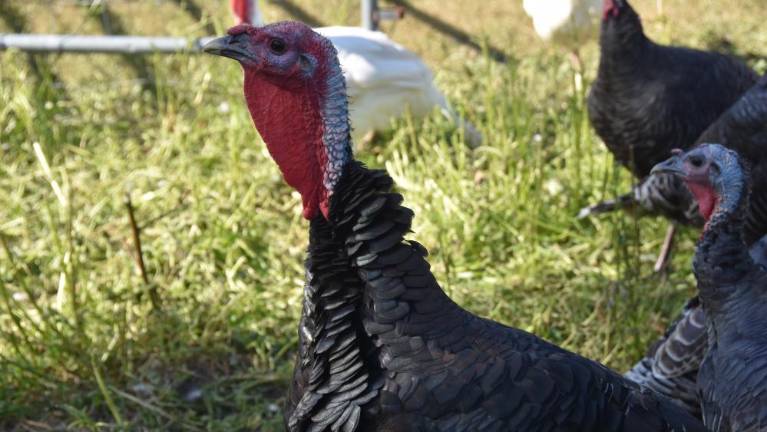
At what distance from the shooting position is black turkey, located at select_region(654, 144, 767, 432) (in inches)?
90.4

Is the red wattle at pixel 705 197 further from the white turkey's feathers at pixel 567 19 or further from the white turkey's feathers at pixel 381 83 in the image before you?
the white turkey's feathers at pixel 567 19

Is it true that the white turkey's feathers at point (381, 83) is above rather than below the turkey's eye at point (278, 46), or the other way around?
below

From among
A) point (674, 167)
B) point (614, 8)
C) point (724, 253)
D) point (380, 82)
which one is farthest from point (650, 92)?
point (724, 253)

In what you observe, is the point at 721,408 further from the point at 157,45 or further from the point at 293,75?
the point at 157,45

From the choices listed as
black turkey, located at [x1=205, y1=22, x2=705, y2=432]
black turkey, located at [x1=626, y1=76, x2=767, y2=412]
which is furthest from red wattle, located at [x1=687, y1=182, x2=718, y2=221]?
black turkey, located at [x1=205, y1=22, x2=705, y2=432]

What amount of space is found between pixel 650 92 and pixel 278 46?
8.20 feet

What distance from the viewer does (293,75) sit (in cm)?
193

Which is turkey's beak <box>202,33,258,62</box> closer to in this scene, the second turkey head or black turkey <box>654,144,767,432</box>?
black turkey <box>654,144,767,432</box>

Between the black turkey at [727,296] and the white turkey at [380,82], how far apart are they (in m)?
1.96

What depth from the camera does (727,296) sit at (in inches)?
100

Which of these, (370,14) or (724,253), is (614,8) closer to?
(370,14)

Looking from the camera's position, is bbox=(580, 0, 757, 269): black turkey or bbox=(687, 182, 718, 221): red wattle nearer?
bbox=(687, 182, 718, 221): red wattle

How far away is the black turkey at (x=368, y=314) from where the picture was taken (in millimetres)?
1890

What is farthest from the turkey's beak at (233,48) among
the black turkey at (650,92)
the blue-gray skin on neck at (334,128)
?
the black turkey at (650,92)
